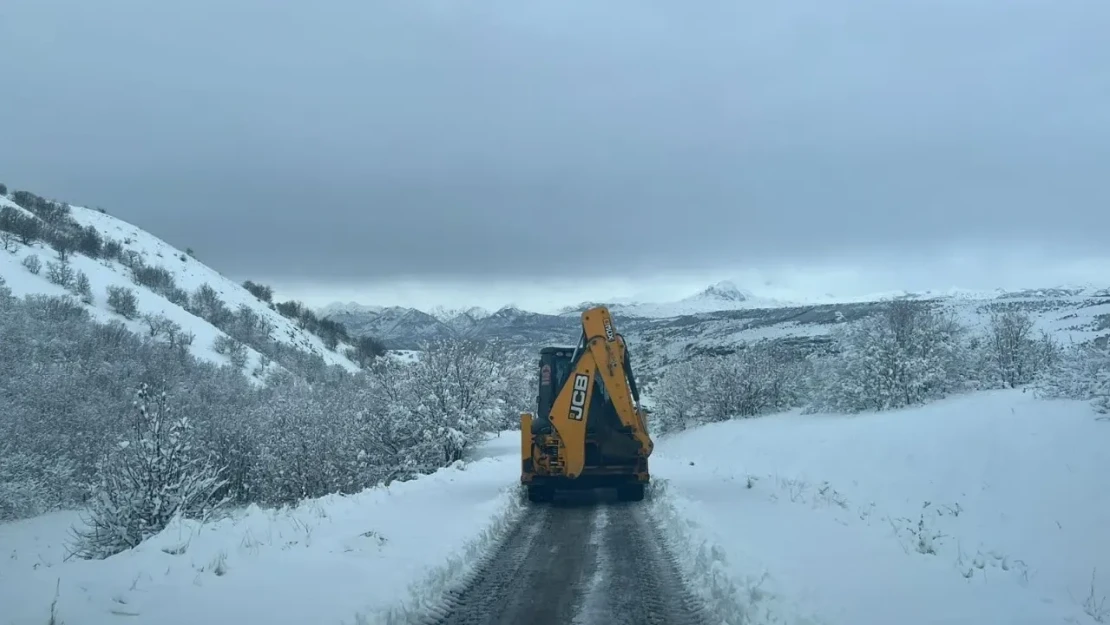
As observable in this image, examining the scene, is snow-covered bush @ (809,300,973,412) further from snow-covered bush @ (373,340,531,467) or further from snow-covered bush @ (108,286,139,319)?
→ snow-covered bush @ (108,286,139,319)

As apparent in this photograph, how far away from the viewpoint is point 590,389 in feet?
56.0

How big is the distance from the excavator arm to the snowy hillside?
78.2 metres

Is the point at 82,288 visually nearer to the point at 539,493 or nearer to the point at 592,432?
the point at 539,493

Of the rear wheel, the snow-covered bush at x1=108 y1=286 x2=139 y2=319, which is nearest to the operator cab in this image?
the rear wheel

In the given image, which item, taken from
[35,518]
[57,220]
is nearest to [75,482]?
[35,518]

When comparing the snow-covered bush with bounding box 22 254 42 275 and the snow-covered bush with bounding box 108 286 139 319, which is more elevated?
the snow-covered bush with bounding box 22 254 42 275

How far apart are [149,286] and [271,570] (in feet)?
422

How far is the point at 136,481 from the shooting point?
20391 mm

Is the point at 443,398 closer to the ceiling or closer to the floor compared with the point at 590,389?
closer to the floor

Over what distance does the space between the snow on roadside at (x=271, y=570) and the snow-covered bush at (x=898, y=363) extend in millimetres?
35627

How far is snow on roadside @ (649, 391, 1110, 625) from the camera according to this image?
8.24 meters

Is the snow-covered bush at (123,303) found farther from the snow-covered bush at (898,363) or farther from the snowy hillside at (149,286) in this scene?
the snow-covered bush at (898,363)

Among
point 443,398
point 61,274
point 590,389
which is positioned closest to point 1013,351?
point 443,398

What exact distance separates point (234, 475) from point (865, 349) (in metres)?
37.3
